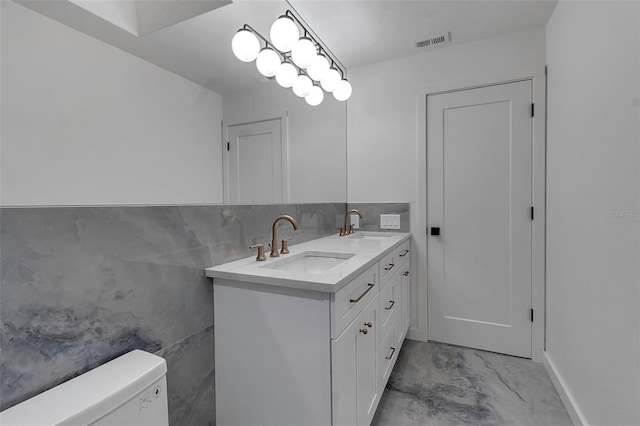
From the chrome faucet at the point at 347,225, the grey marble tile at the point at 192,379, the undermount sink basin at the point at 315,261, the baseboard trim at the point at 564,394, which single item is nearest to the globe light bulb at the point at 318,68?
the chrome faucet at the point at 347,225

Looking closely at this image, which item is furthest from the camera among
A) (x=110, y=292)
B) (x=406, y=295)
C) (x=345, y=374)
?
(x=406, y=295)

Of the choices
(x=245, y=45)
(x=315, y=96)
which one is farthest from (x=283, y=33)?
(x=315, y=96)

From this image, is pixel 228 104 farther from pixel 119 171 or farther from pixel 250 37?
pixel 119 171

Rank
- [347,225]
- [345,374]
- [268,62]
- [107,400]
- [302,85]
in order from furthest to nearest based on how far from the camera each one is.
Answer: [347,225]
[302,85]
[268,62]
[345,374]
[107,400]

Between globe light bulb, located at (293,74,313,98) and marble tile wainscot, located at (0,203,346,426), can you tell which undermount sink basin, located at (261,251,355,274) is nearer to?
marble tile wainscot, located at (0,203,346,426)

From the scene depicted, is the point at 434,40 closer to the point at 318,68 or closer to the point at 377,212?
the point at 318,68

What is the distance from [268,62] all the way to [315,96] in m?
0.54

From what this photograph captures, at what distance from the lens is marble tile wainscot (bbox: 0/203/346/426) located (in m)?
0.67

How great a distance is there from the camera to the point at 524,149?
6.60 feet

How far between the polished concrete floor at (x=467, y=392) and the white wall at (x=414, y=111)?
30 cm

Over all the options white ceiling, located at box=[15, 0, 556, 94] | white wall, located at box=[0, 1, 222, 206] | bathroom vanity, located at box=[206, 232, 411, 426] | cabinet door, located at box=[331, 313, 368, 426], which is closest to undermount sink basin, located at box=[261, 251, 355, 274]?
bathroom vanity, located at box=[206, 232, 411, 426]

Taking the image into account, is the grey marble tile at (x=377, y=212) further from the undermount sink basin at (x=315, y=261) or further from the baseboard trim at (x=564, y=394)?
the baseboard trim at (x=564, y=394)

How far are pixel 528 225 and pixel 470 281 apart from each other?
0.57 m

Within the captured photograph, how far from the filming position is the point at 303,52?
1719 millimetres
